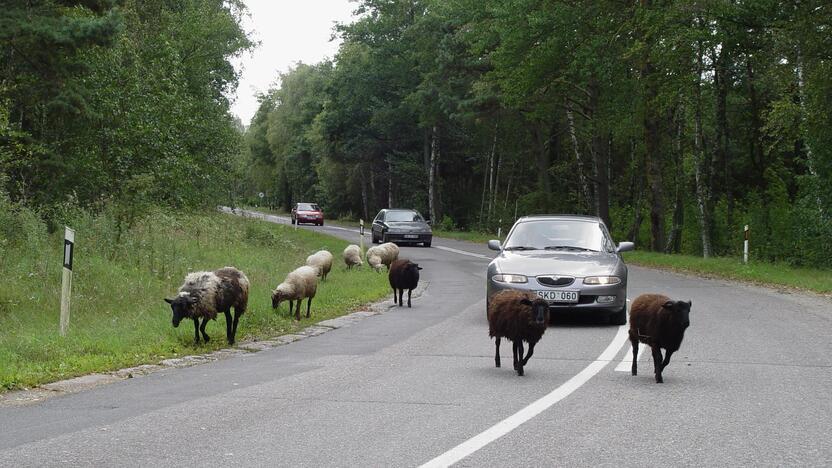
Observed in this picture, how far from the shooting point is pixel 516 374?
9000mm

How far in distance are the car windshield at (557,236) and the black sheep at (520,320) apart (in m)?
5.25

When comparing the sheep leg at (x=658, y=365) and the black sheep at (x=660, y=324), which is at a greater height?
the black sheep at (x=660, y=324)

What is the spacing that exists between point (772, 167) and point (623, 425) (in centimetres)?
3971

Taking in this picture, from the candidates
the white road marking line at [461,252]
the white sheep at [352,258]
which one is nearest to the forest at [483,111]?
the white sheep at [352,258]

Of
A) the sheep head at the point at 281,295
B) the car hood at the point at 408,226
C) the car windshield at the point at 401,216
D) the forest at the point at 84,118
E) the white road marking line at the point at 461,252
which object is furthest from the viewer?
the car windshield at the point at 401,216

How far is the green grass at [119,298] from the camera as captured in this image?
995cm

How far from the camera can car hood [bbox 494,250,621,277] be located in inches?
512

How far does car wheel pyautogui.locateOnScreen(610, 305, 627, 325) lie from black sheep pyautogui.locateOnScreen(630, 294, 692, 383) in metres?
4.34

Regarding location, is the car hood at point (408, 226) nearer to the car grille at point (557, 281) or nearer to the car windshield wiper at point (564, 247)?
the car windshield wiper at point (564, 247)

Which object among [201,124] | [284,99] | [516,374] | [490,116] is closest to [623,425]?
[516,374]

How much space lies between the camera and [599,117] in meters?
36.7

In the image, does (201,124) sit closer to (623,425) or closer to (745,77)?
(745,77)

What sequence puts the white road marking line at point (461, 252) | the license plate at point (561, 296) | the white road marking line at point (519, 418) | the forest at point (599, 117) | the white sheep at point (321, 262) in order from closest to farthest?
the white road marking line at point (519, 418)
the license plate at point (561, 296)
the white sheep at point (321, 262)
the forest at point (599, 117)
the white road marking line at point (461, 252)

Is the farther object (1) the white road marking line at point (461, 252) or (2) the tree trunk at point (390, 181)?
(2) the tree trunk at point (390, 181)
